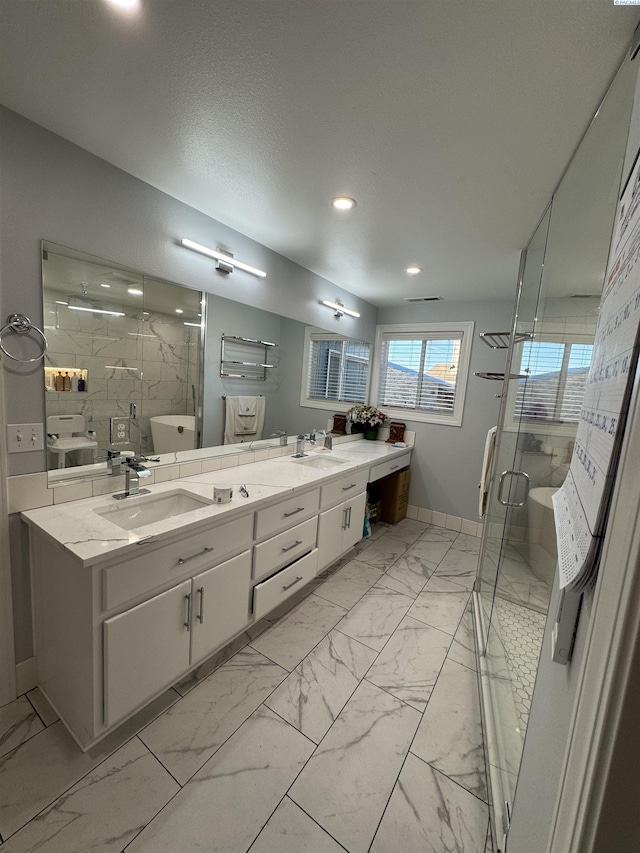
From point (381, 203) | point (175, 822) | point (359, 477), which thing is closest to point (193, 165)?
point (381, 203)

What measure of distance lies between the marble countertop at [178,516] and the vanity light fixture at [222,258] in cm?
131

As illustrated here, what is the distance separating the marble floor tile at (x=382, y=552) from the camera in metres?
2.97

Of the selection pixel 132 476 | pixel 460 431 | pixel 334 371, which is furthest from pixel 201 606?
pixel 460 431

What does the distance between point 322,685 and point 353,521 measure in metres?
1.29

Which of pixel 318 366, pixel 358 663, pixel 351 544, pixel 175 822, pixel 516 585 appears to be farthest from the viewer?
pixel 318 366

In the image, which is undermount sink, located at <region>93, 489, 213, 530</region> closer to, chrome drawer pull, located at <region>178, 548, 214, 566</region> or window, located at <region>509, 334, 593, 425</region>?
chrome drawer pull, located at <region>178, 548, 214, 566</region>

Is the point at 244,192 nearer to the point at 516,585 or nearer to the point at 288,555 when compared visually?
the point at 288,555

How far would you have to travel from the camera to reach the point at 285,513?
2.05 metres

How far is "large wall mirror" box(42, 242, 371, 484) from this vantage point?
1.57 m

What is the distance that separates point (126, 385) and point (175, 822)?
173 cm

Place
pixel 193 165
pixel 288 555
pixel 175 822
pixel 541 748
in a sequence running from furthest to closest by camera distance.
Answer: pixel 288 555
pixel 193 165
pixel 175 822
pixel 541 748

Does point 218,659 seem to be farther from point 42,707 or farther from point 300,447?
point 300,447

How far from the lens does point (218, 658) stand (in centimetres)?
183

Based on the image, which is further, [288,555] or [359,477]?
[359,477]
